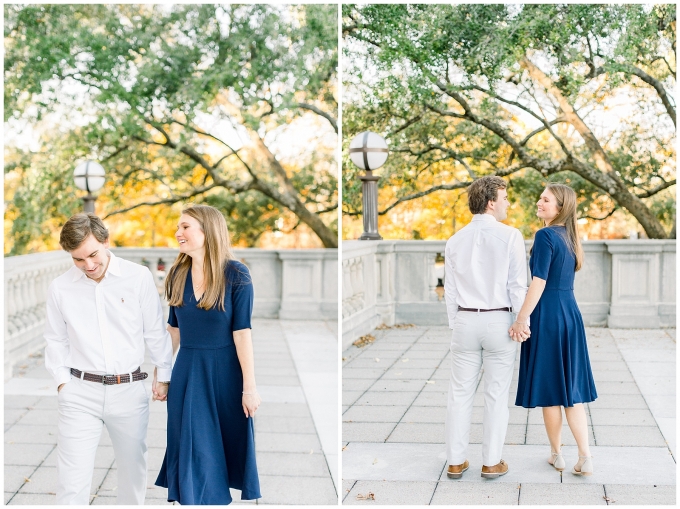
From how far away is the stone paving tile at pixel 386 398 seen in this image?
597 cm

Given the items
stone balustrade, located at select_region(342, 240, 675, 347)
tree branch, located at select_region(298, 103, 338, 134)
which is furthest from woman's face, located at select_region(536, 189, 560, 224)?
tree branch, located at select_region(298, 103, 338, 134)

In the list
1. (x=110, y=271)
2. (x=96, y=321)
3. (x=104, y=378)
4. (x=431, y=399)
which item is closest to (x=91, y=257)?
(x=110, y=271)

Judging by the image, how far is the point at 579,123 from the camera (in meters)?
12.1

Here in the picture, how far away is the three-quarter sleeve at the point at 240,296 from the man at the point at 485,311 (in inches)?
53.9

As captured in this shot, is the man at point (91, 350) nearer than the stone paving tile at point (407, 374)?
Yes

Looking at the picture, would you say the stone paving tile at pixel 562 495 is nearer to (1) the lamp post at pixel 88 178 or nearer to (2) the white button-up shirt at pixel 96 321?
(2) the white button-up shirt at pixel 96 321

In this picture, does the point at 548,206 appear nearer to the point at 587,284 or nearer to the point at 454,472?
the point at 454,472

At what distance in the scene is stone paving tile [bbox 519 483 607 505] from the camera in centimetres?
381

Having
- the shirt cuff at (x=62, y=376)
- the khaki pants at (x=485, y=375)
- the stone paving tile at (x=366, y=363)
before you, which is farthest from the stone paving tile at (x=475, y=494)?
the stone paving tile at (x=366, y=363)

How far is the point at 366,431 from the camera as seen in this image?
205 inches

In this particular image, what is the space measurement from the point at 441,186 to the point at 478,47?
2.88m

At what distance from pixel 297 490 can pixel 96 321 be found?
181 centimetres

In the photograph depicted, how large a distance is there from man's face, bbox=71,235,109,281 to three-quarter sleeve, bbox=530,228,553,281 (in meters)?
2.26

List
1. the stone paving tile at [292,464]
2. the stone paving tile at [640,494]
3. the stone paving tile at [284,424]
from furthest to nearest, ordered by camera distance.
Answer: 1. the stone paving tile at [284,424]
2. the stone paving tile at [292,464]
3. the stone paving tile at [640,494]
